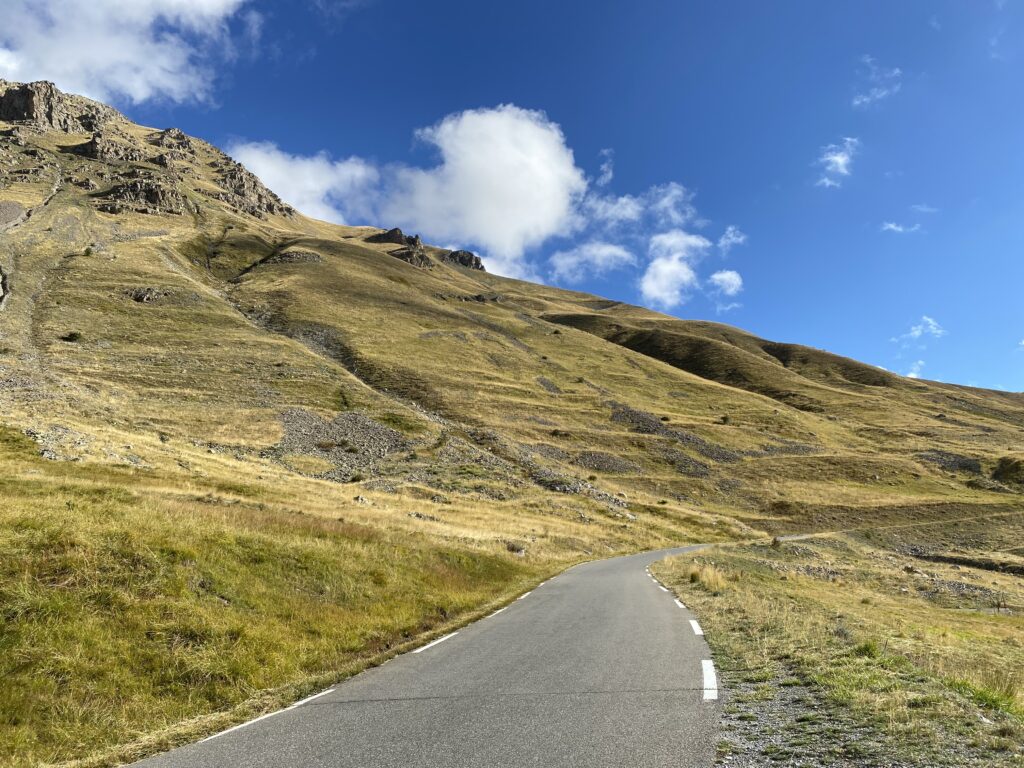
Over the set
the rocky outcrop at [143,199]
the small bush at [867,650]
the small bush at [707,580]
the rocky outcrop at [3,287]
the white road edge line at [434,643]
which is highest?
the rocky outcrop at [143,199]

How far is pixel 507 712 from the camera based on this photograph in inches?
306

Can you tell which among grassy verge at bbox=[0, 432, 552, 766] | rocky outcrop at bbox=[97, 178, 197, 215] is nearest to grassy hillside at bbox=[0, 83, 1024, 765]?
grassy verge at bbox=[0, 432, 552, 766]

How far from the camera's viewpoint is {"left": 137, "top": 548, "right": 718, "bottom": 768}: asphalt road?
643 cm

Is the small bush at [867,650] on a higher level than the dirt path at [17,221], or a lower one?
lower

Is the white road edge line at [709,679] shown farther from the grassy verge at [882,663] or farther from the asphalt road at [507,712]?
the grassy verge at [882,663]

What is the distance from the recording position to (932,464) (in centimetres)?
9569

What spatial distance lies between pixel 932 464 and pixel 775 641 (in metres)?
108

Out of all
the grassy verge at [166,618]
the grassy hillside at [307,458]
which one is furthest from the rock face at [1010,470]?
the grassy verge at [166,618]

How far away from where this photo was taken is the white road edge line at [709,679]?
8252 mm

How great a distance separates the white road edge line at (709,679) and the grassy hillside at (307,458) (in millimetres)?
3524

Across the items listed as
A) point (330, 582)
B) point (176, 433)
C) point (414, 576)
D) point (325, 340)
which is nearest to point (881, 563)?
point (414, 576)

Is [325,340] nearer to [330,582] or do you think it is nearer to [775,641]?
[330,582]

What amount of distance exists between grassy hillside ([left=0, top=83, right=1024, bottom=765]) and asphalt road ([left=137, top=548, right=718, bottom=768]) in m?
1.40

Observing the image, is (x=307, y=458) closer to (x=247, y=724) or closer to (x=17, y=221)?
(x=247, y=724)
